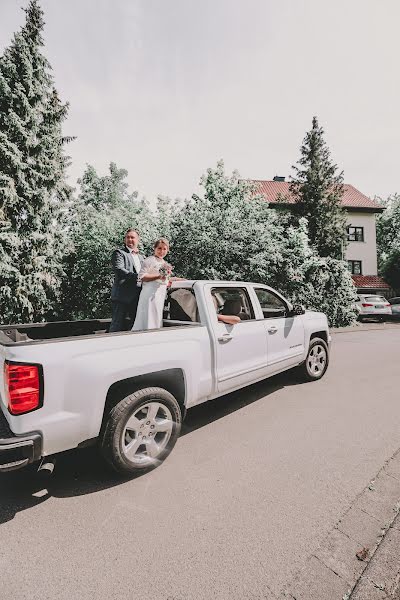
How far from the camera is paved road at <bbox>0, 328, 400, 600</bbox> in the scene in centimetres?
184

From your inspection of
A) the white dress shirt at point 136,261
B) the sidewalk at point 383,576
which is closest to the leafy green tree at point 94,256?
the white dress shirt at point 136,261

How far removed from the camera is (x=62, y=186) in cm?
1392

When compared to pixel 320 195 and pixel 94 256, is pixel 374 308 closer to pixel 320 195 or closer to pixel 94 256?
pixel 320 195

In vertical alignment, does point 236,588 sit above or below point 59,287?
below

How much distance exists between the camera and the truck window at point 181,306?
380cm

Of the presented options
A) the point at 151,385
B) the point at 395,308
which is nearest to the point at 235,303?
the point at 151,385

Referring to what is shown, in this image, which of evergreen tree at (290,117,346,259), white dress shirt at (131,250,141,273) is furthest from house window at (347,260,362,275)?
white dress shirt at (131,250,141,273)

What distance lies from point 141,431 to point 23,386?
1095 mm

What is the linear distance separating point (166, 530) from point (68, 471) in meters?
1.20

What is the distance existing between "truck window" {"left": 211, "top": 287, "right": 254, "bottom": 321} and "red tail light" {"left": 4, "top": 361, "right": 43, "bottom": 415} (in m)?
2.41

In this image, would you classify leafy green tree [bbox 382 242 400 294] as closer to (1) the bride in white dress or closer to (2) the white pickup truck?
(2) the white pickup truck

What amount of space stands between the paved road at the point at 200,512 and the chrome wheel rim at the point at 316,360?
1.47m

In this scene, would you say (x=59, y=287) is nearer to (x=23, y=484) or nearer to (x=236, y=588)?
(x=23, y=484)

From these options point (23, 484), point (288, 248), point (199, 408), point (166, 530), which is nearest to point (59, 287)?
point (288, 248)
